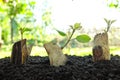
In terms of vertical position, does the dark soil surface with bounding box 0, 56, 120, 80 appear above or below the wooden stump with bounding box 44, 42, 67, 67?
below

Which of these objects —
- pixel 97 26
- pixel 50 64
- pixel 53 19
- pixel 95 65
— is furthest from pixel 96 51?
pixel 53 19

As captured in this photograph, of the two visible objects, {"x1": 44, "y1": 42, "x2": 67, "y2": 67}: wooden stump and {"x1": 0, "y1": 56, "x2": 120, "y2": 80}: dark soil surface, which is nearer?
{"x1": 0, "y1": 56, "x2": 120, "y2": 80}: dark soil surface

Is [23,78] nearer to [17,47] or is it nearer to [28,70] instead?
[28,70]

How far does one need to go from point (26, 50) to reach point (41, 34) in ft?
8.71

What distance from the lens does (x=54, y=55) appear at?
1.24 metres

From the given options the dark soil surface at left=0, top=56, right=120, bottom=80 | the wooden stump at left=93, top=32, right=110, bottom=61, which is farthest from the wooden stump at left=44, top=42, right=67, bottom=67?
the wooden stump at left=93, top=32, right=110, bottom=61

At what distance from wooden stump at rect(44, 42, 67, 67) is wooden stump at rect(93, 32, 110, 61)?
136 millimetres

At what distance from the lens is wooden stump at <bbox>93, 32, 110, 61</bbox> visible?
1278 millimetres

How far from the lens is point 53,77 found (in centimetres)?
107

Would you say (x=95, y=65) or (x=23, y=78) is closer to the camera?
(x=23, y=78)

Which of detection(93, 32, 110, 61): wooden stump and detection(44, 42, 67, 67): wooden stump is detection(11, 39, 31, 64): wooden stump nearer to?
detection(44, 42, 67, 67): wooden stump

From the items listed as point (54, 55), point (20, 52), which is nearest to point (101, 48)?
point (54, 55)

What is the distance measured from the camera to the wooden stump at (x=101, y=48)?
1278 millimetres

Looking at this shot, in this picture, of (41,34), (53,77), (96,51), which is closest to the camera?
(53,77)
